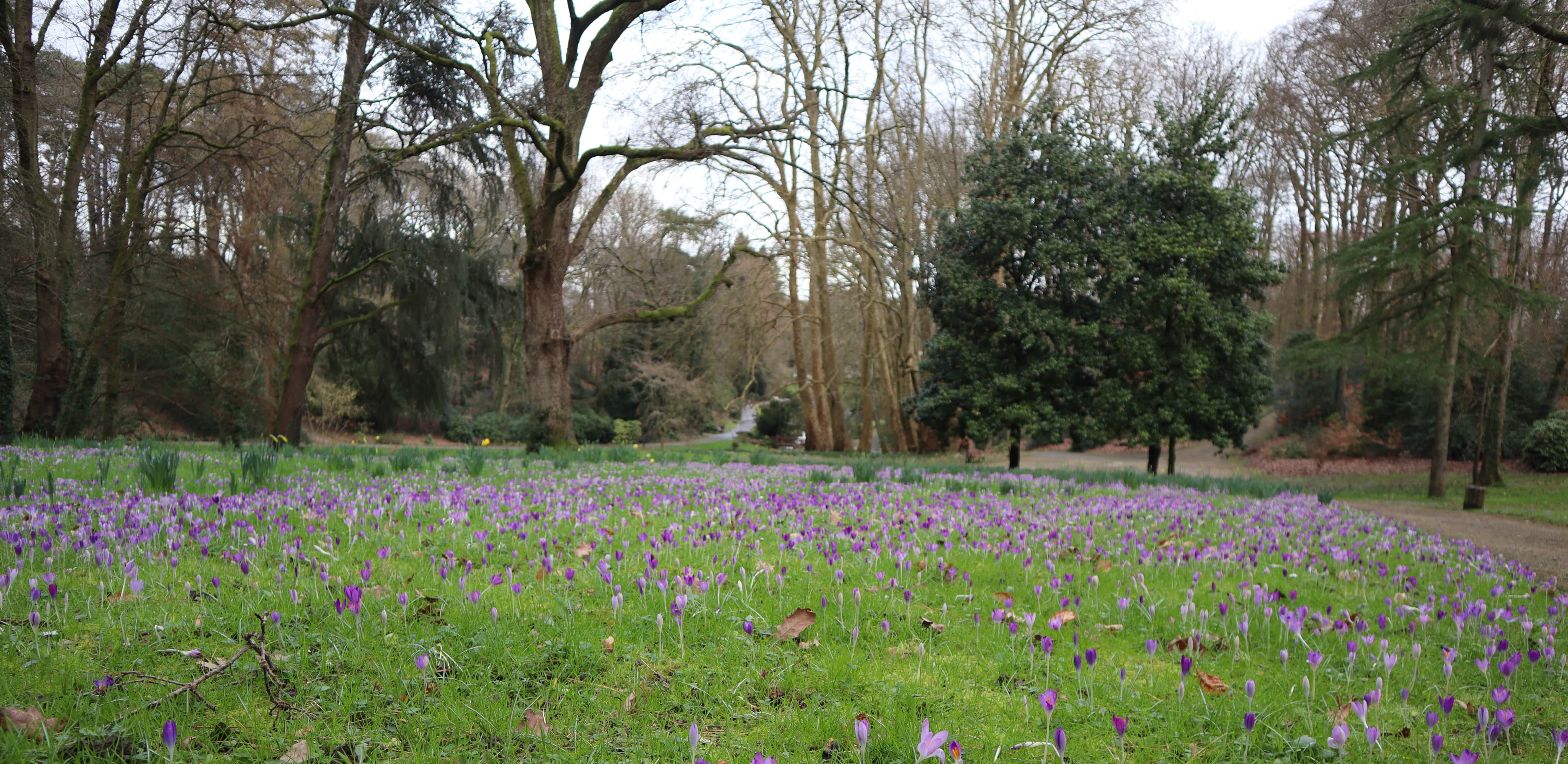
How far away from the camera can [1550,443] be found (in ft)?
75.7

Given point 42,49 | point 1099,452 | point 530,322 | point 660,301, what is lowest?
point 1099,452

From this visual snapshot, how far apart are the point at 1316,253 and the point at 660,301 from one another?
2508cm

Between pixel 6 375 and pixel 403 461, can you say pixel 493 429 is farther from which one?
pixel 403 461

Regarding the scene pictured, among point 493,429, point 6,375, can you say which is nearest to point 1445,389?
point 6,375

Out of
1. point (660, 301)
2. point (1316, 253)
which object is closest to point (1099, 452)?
point (1316, 253)

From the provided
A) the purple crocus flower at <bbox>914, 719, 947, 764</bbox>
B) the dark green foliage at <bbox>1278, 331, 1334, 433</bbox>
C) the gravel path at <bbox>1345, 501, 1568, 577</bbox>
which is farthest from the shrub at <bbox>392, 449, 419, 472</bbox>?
the dark green foliage at <bbox>1278, 331, 1334, 433</bbox>

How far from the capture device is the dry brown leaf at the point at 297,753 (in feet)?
6.28

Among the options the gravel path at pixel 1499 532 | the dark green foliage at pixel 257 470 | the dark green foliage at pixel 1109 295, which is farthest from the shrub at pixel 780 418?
the dark green foliage at pixel 257 470

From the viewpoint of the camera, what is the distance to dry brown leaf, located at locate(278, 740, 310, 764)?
1.92 m

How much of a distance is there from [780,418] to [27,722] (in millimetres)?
39700

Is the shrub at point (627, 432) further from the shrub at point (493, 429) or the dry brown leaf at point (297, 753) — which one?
the dry brown leaf at point (297, 753)

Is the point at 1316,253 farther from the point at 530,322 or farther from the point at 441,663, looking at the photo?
the point at 441,663

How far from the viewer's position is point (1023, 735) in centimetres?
224

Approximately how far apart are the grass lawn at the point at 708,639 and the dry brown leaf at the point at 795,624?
2 centimetres
